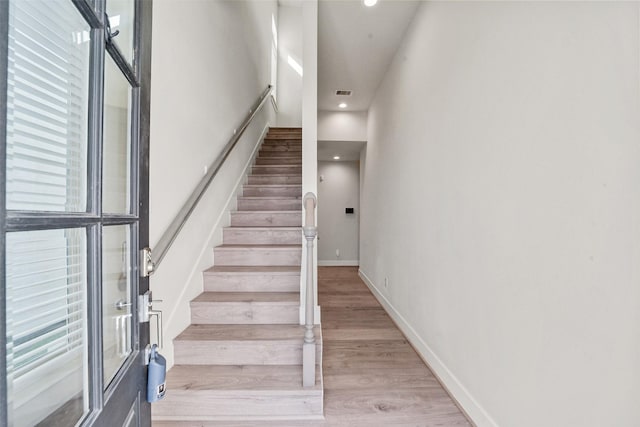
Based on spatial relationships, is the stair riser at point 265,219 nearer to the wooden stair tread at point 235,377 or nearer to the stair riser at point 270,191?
the stair riser at point 270,191

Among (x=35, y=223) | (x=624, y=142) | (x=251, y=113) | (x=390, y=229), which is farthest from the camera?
(x=251, y=113)

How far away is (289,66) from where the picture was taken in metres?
6.04

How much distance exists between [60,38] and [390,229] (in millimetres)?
3037

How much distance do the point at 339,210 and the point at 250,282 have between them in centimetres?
387

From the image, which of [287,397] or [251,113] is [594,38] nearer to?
[287,397]

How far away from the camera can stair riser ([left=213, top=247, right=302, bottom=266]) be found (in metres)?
2.49

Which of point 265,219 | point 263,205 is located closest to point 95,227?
point 265,219

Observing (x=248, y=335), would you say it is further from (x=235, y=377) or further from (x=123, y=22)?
(x=123, y=22)

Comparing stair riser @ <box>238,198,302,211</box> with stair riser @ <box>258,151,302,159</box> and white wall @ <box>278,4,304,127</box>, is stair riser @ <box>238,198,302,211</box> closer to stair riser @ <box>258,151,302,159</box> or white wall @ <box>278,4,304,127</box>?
stair riser @ <box>258,151,302,159</box>

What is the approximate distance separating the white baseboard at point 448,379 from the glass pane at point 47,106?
1935mm

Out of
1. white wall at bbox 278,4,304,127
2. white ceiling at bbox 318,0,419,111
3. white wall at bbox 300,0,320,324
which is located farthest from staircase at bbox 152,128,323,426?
white wall at bbox 278,4,304,127

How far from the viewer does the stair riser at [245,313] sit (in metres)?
2.03

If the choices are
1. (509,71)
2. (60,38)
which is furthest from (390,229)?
Result: (60,38)

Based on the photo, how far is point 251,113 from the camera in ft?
11.5
